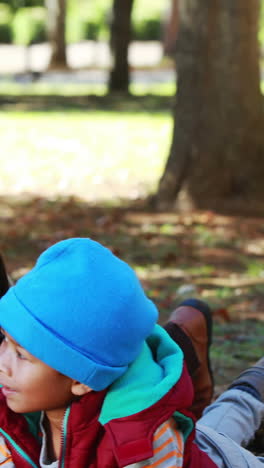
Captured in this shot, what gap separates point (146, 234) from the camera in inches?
275

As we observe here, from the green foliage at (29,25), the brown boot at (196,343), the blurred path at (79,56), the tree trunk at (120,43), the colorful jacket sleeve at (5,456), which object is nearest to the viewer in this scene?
the colorful jacket sleeve at (5,456)

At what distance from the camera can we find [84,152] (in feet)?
36.2

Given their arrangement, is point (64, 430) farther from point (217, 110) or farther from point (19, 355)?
point (217, 110)

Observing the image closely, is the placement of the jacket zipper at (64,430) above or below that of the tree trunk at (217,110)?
above

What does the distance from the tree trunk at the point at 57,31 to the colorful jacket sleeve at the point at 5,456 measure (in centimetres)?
2204

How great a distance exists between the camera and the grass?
9.09 metres

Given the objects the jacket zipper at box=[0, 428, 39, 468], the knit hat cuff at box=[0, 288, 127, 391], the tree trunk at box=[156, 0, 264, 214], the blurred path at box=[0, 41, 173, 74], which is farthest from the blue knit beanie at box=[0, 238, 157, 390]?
the blurred path at box=[0, 41, 173, 74]

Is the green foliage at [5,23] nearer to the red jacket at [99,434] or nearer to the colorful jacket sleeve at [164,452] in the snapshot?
the red jacket at [99,434]

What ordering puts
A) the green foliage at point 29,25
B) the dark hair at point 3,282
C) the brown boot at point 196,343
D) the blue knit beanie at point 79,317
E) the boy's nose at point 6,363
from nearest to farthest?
1. the blue knit beanie at point 79,317
2. the boy's nose at point 6,363
3. the dark hair at point 3,282
4. the brown boot at point 196,343
5. the green foliage at point 29,25

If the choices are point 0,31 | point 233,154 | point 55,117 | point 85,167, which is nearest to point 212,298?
point 233,154

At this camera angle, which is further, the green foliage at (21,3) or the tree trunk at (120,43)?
the green foliage at (21,3)

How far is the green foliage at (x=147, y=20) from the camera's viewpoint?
126 ft

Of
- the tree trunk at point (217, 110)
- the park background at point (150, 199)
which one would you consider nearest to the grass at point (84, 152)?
the park background at point (150, 199)

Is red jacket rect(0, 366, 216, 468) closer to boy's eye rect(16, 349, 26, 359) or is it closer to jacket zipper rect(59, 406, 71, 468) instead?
jacket zipper rect(59, 406, 71, 468)
